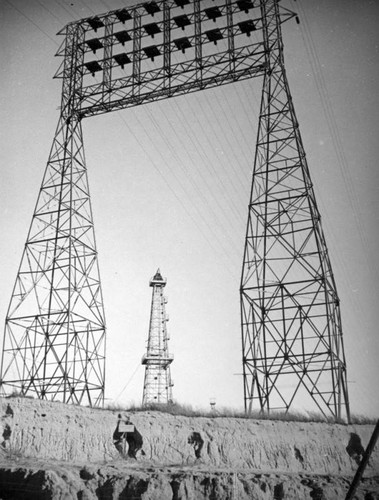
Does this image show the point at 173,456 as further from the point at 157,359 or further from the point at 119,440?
the point at 157,359

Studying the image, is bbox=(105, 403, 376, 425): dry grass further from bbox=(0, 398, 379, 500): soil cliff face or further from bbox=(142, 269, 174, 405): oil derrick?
bbox=(142, 269, 174, 405): oil derrick

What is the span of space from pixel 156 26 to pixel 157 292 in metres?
18.7

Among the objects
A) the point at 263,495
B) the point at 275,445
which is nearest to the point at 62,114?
the point at 275,445

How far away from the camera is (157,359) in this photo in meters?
35.4

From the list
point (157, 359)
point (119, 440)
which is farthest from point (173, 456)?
point (157, 359)

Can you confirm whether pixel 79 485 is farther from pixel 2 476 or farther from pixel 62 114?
pixel 62 114

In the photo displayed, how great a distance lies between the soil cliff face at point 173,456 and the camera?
1005cm

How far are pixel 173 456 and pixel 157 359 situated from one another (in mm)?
23569

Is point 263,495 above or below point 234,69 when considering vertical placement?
below

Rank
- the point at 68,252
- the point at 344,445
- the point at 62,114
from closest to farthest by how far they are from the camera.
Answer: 1. the point at 344,445
2. the point at 68,252
3. the point at 62,114

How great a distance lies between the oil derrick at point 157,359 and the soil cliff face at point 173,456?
2185 cm

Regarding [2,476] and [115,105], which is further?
[115,105]

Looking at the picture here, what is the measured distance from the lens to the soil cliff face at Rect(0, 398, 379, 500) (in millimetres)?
10055

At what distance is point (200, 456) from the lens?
12133mm
